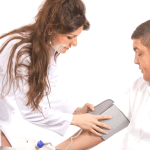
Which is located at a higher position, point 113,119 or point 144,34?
point 144,34

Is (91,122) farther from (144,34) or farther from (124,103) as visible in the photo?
(144,34)

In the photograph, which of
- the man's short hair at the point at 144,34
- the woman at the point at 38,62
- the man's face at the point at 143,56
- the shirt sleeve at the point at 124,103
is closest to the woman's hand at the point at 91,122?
the woman at the point at 38,62

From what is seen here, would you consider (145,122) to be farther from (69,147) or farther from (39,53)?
(39,53)

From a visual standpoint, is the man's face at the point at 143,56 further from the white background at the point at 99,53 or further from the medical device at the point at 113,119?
the white background at the point at 99,53

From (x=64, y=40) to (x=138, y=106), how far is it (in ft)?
1.87

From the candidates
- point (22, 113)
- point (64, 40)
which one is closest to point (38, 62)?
point (64, 40)

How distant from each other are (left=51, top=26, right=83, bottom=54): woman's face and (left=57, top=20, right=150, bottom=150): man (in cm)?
32

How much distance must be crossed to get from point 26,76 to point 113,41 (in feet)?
3.97

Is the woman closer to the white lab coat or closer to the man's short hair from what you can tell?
the white lab coat

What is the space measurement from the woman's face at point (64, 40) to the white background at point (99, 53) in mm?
904

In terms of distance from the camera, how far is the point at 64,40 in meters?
1.80

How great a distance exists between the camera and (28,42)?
1.76 meters

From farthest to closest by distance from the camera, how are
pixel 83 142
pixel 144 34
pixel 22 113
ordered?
pixel 83 142, pixel 22 113, pixel 144 34

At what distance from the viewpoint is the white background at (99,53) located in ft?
8.86
